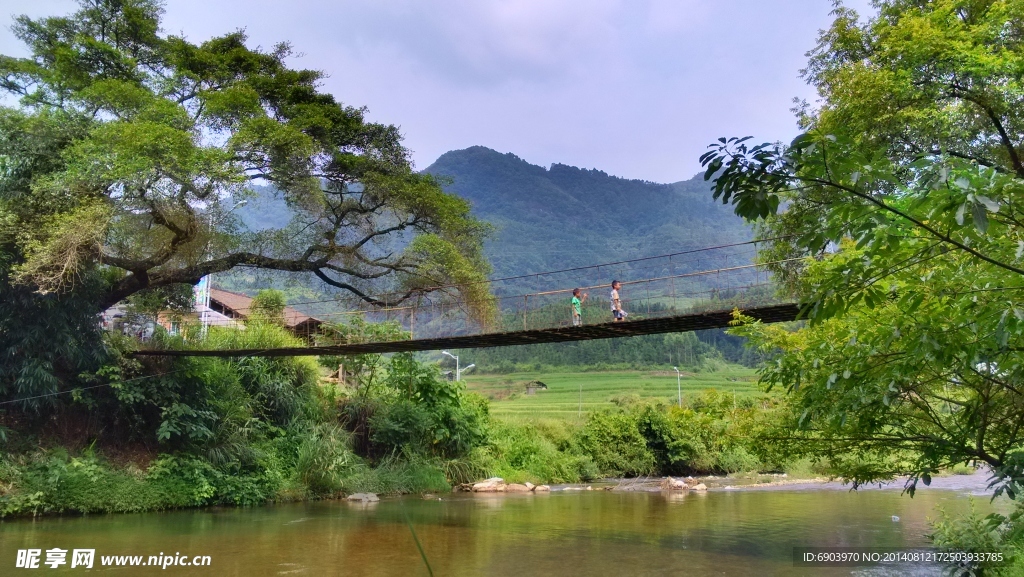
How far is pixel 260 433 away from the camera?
35.2ft

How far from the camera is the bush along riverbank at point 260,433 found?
8305 millimetres

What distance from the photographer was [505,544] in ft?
22.2

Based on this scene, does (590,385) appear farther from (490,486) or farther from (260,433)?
(260,433)

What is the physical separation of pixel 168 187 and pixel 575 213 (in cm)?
7320

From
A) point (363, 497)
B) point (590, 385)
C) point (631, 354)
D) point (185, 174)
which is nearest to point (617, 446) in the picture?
point (363, 497)

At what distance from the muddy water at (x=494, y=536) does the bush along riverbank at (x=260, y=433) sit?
62 cm

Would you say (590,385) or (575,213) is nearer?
(590,385)

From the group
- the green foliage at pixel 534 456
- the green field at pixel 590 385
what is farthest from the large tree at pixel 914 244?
the green field at pixel 590 385

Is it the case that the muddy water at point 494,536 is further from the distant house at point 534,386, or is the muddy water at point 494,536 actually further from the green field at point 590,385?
the distant house at point 534,386

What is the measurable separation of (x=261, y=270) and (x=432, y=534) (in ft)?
17.4

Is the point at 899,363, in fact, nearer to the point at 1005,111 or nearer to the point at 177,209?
the point at 1005,111

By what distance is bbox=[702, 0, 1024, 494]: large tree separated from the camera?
1.64 m

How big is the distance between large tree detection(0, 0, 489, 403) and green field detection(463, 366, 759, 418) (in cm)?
1642

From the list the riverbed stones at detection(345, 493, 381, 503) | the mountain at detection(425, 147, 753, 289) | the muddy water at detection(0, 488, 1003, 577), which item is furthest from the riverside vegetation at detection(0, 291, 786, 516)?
the mountain at detection(425, 147, 753, 289)
